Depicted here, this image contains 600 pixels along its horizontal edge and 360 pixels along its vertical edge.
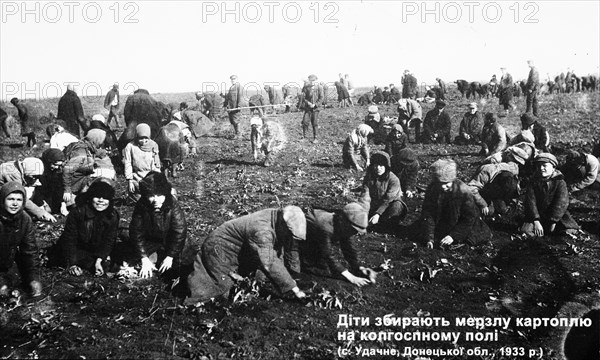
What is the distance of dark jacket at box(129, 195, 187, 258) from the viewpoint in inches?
223

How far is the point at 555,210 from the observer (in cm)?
675

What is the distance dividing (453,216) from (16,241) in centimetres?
552

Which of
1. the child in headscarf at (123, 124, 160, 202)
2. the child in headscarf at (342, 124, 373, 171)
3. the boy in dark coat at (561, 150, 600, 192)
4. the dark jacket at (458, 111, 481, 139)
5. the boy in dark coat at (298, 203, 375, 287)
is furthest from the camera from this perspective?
the dark jacket at (458, 111, 481, 139)

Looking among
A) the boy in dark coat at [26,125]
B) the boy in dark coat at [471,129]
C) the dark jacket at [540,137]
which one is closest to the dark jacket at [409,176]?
the dark jacket at [540,137]

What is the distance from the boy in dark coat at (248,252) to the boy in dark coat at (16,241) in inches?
70.4

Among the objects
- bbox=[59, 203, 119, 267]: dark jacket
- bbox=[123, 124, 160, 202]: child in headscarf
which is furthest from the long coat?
bbox=[123, 124, 160, 202]: child in headscarf

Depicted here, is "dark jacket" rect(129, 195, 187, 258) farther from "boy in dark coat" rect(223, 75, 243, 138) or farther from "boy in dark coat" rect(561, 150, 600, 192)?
"boy in dark coat" rect(223, 75, 243, 138)

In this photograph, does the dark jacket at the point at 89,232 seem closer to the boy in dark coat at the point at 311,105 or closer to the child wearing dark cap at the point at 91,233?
the child wearing dark cap at the point at 91,233

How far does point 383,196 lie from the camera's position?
745 centimetres

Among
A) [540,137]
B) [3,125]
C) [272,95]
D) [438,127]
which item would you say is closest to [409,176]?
[540,137]

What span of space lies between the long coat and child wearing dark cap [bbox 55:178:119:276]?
133cm

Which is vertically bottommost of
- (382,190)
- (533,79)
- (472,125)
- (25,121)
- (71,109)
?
(382,190)

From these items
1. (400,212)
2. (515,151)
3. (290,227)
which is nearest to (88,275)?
(290,227)

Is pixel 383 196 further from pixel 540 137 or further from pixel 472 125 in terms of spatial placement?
pixel 472 125
